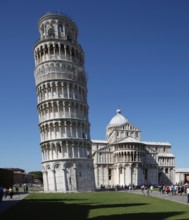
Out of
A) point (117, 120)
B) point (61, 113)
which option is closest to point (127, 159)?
point (117, 120)

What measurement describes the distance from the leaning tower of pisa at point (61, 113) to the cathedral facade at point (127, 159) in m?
25.4

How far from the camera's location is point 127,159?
76.9 m

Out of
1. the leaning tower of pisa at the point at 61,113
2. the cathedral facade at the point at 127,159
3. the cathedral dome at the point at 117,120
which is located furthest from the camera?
the cathedral dome at the point at 117,120

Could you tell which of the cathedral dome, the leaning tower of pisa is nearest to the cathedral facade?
the cathedral dome

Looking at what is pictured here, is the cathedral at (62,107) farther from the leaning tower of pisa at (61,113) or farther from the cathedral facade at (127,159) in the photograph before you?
the cathedral facade at (127,159)

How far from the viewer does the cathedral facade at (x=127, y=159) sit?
7706cm

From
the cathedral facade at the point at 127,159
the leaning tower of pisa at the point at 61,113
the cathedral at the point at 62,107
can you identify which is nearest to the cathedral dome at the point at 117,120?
the cathedral facade at the point at 127,159

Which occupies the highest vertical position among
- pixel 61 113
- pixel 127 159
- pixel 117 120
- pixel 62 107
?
pixel 62 107

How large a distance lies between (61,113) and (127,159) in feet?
103

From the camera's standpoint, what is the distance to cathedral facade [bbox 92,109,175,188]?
77.1 metres

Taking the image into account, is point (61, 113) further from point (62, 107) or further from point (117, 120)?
point (117, 120)

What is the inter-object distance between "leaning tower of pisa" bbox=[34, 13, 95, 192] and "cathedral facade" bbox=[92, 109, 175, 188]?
25.4m

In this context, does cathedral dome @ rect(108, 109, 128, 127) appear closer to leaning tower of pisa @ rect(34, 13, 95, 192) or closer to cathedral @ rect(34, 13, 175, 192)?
cathedral @ rect(34, 13, 175, 192)

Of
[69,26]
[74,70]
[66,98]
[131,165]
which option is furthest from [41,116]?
[131,165]
